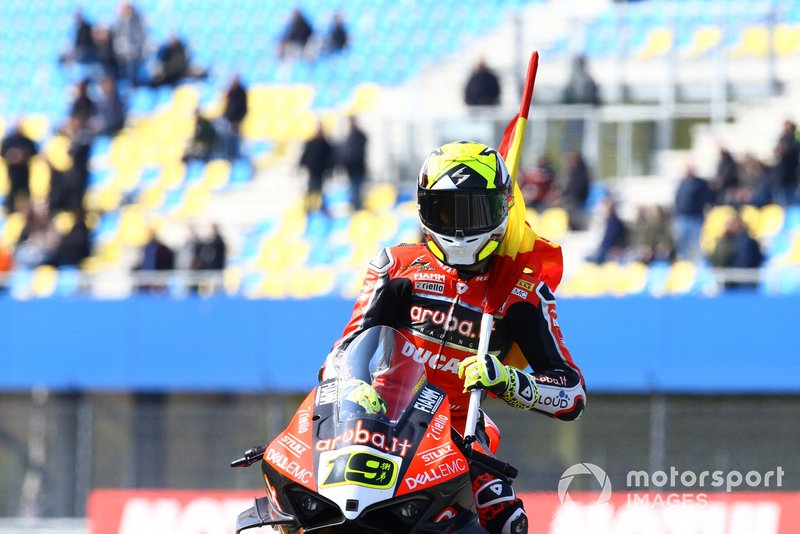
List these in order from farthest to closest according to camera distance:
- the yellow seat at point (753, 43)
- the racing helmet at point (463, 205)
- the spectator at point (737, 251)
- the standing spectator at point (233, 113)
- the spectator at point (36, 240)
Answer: the standing spectator at point (233, 113)
the yellow seat at point (753, 43)
the spectator at point (36, 240)
the spectator at point (737, 251)
the racing helmet at point (463, 205)

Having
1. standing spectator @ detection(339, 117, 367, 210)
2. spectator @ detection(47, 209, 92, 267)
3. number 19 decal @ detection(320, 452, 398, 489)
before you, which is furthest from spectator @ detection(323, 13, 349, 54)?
number 19 decal @ detection(320, 452, 398, 489)

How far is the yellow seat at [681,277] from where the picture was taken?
14.2 m

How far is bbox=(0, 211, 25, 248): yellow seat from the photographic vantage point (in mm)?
17433

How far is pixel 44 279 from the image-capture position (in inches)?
653

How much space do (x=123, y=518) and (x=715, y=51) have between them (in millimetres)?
10264

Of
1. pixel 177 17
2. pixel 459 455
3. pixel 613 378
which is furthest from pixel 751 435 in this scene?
pixel 177 17

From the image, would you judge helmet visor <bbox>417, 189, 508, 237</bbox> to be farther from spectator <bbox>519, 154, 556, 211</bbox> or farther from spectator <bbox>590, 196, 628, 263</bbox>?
spectator <bbox>519, 154, 556, 211</bbox>

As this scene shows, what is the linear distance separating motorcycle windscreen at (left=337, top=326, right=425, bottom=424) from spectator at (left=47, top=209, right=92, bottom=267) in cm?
1172

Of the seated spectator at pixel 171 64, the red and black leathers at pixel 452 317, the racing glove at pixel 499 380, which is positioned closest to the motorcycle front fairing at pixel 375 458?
the racing glove at pixel 499 380

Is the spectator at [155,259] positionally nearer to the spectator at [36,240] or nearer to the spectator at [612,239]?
the spectator at [36,240]

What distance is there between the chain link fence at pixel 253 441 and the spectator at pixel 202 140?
456cm

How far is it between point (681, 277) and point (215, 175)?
6.90 m

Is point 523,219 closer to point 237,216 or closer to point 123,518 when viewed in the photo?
point 123,518

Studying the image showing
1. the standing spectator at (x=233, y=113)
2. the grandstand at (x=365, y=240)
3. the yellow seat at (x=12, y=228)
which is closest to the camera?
the grandstand at (x=365, y=240)
